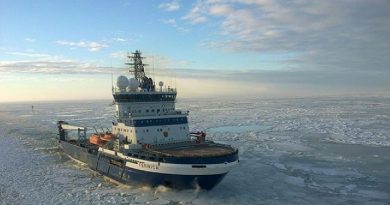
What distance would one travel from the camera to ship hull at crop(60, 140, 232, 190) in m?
17.9

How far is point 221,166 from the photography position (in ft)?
58.3

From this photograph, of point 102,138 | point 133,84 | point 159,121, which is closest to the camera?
point 159,121

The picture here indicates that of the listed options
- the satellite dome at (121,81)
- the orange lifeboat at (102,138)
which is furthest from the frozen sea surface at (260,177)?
the satellite dome at (121,81)

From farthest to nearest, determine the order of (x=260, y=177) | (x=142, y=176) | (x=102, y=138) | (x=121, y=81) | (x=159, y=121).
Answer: (x=102, y=138) < (x=121, y=81) < (x=159, y=121) < (x=260, y=177) < (x=142, y=176)

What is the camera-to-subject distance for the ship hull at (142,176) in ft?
58.6

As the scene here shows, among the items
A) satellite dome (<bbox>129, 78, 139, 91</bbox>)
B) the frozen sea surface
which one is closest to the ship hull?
the frozen sea surface

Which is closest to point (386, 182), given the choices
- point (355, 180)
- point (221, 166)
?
point (355, 180)

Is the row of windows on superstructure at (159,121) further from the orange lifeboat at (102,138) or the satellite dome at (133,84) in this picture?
the satellite dome at (133,84)

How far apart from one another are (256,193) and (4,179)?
14761 millimetres

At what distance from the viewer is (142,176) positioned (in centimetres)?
1906

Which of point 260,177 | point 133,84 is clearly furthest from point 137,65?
point 260,177

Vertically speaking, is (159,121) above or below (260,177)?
above

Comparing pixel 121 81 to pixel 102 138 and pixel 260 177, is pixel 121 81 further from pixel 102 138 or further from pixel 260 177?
pixel 260 177

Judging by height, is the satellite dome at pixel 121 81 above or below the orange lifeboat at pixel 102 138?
above
